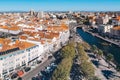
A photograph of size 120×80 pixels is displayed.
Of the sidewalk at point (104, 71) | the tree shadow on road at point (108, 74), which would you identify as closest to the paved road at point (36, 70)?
the sidewalk at point (104, 71)

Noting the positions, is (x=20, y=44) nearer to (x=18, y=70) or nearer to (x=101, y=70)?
(x=18, y=70)

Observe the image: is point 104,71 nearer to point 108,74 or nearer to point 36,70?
point 108,74

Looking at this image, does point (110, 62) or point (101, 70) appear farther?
point (110, 62)

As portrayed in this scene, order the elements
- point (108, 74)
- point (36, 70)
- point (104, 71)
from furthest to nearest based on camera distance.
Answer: point (36, 70), point (104, 71), point (108, 74)

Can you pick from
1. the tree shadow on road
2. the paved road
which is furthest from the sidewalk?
the paved road

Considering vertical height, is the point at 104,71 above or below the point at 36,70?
above

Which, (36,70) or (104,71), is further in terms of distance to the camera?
(36,70)

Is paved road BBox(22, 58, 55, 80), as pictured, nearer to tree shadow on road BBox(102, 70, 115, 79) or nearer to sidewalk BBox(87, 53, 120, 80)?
sidewalk BBox(87, 53, 120, 80)

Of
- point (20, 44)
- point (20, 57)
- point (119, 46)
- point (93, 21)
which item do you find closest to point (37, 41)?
point (20, 44)

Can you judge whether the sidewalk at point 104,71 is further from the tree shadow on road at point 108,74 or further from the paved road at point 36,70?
the paved road at point 36,70

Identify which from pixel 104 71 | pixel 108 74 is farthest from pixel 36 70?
pixel 108 74

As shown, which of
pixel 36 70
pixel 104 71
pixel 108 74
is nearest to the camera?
pixel 108 74
